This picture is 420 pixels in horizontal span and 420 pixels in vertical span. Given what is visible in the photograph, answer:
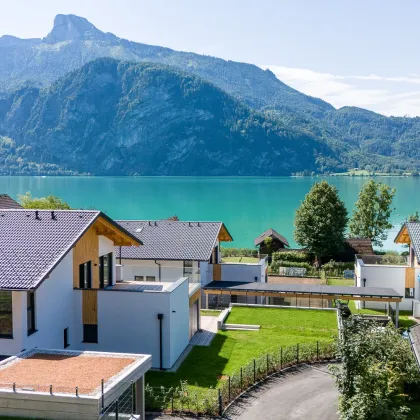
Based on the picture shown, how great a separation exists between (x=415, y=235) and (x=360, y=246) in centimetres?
2106

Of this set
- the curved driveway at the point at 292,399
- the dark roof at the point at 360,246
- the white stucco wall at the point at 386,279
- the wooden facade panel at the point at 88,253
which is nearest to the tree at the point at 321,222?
the dark roof at the point at 360,246

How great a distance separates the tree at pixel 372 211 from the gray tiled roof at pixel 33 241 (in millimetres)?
44105

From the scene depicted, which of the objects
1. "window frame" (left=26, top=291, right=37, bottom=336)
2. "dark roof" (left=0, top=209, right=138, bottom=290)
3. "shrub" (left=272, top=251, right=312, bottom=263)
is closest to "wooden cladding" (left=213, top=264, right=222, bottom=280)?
"dark roof" (left=0, top=209, right=138, bottom=290)

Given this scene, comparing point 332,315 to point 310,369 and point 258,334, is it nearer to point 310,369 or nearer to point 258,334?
point 258,334

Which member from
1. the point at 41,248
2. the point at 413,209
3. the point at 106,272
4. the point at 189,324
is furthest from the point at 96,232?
the point at 413,209

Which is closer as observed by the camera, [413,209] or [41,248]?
[41,248]

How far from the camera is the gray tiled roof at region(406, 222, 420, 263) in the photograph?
30.7 meters

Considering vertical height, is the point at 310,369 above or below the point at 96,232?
below

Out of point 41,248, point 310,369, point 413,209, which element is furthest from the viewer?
point 413,209

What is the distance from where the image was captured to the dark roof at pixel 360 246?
52.1 m

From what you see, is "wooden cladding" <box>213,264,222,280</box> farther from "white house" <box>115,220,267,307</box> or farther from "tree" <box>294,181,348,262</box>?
"tree" <box>294,181,348,262</box>

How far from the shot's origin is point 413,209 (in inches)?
4688

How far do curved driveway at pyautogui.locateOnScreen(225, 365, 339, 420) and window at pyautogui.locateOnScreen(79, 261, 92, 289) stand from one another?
772 cm

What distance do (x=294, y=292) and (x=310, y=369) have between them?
35.2 feet
